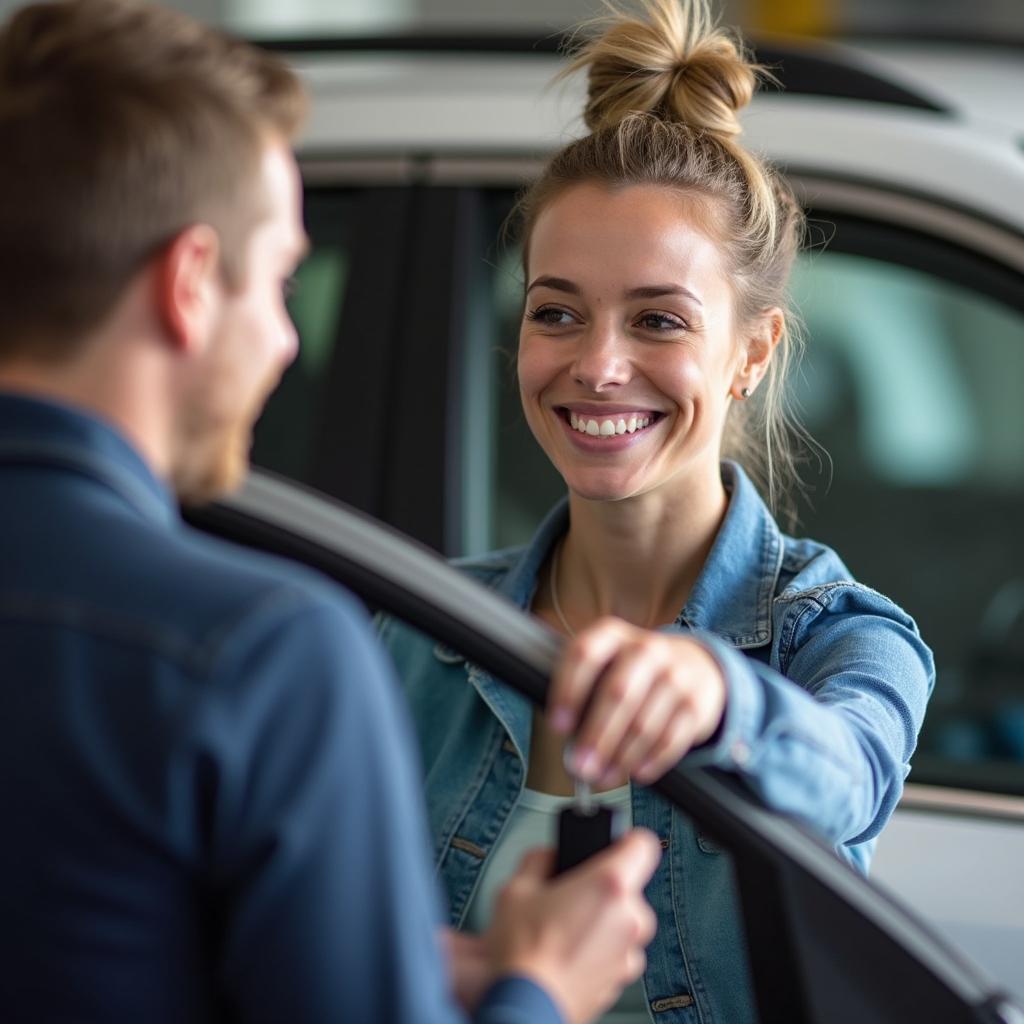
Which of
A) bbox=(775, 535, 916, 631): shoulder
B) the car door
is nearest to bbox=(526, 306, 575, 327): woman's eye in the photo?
bbox=(775, 535, 916, 631): shoulder

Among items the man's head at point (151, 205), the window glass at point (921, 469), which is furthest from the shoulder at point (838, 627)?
→ the man's head at point (151, 205)

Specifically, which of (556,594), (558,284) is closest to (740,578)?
(556,594)

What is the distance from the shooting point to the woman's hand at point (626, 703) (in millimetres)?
1181

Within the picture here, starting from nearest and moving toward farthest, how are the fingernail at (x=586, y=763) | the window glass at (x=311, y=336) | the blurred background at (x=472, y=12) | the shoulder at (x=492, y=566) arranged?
1. the fingernail at (x=586, y=763)
2. the shoulder at (x=492, y=566)
3. the window glass at (x=311, y=336)
4. the blurred background at (x=472, y=12)

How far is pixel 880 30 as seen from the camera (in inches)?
134

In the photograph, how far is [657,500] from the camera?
2088mm

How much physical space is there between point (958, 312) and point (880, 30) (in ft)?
3.09

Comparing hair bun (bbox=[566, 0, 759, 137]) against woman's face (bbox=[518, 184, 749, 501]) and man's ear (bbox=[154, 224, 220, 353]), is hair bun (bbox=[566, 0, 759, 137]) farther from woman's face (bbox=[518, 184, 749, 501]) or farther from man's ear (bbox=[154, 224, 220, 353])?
man's ear (bbox=[154, 224, 220, 353])

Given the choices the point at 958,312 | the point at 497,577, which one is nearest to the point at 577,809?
the point at 497,577

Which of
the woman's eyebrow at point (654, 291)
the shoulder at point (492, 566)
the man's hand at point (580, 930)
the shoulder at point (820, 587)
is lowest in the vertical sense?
the man's hand at point (580, 930)

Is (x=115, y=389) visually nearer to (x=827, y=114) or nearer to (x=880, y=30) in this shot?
(x=827, y=114)

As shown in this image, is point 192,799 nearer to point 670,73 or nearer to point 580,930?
point 580,930

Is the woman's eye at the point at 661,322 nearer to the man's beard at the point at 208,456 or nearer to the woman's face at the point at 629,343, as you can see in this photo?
the woman's face at the point at 629,343

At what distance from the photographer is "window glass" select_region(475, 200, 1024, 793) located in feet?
8.85
